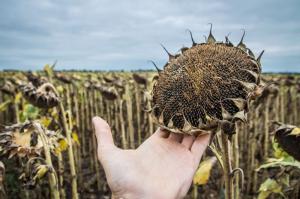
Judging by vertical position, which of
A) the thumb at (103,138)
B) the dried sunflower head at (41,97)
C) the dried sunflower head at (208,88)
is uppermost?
the dried sunflower head at (208,88)

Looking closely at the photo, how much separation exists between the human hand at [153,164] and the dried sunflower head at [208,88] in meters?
0.24

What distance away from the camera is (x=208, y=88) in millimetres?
1864

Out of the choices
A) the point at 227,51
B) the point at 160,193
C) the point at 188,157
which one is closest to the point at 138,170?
the point at 160,193

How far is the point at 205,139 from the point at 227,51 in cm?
51

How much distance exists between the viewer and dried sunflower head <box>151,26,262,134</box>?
6.07ft

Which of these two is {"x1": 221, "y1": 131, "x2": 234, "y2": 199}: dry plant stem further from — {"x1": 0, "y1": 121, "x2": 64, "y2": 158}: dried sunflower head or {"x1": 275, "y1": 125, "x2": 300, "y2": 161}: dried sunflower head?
{"x1": 0, "y1": 121, "x2": 64, "y2": 158}: dried sunflower head

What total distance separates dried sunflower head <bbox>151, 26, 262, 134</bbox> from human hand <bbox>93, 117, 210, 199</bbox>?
9.4 inches

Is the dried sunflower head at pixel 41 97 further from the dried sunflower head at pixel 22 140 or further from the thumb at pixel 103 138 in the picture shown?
the thumb at pixel 103 138

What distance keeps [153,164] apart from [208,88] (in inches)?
21.2

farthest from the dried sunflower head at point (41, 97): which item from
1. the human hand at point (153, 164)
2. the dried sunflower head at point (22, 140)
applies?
the human hand at point (153, 164)

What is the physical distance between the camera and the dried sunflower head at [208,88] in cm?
185

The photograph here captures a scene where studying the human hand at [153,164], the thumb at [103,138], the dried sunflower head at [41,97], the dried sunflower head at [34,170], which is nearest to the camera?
the human hand at [153,164]

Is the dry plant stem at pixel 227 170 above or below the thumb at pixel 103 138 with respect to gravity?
below

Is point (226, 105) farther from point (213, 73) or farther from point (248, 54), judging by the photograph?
point (248, 54)
